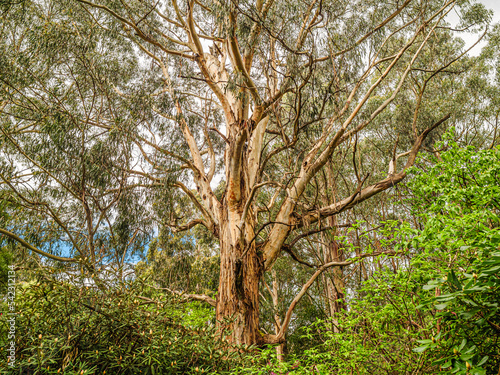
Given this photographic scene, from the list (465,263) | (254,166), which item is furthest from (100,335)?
(254,166)

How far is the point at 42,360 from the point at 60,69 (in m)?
5.30

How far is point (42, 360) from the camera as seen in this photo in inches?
59.9

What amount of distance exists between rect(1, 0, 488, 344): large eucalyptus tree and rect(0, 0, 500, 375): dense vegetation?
36mm

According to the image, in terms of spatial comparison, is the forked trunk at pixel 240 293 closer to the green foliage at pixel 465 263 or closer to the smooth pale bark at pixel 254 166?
the smooth pale bark at pixel 254 166

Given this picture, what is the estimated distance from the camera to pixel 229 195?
4449 mm

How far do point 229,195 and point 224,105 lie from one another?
55.4 inches

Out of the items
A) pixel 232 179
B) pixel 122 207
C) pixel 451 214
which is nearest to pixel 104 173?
pixel 122 207

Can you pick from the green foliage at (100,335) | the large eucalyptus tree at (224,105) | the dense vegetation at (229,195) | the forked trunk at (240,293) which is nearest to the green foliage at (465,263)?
the dense vegetation at (229,195)

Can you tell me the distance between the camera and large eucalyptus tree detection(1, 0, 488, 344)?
389 cm

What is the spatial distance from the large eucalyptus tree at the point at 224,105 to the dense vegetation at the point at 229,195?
0.04 m

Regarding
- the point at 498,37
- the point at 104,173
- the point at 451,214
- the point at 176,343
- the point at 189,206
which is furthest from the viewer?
the point at 498,37

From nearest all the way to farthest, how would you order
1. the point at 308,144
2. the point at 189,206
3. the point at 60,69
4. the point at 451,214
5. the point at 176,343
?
1. the point at 176,343
2. the point at 451,214
3. the point at 60,69
4. the point at 308,144
5. the point at 189,206

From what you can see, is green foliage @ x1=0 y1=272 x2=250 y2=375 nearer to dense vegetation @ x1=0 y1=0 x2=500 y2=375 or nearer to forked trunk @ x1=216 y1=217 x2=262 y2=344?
dense vegetation @ x1=0 y1=0 x2=500 y2=375

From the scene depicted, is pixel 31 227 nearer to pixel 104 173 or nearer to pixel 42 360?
pixel 104 173
